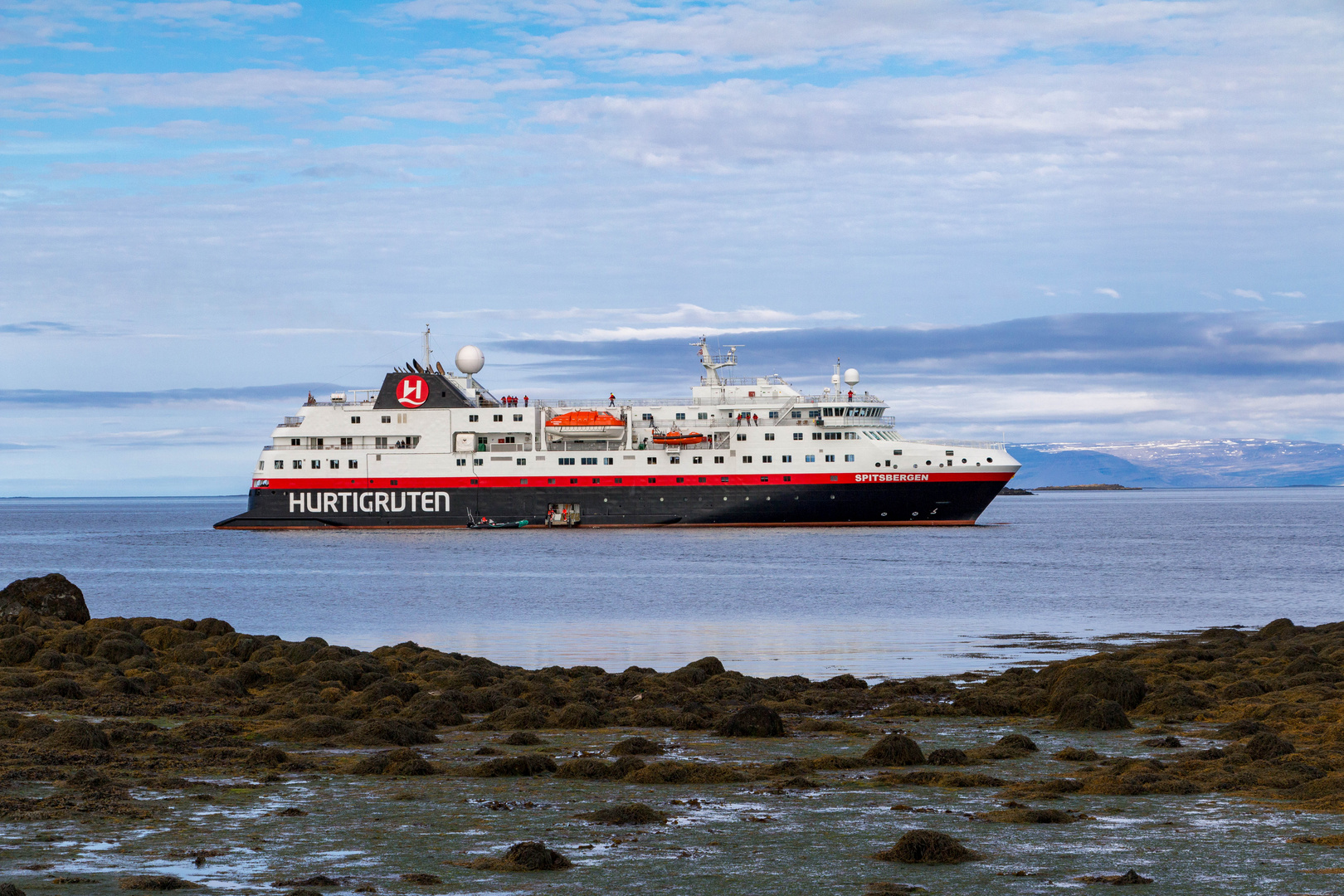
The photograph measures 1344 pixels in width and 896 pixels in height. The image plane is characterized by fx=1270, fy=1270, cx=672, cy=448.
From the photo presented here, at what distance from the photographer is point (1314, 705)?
551 inches

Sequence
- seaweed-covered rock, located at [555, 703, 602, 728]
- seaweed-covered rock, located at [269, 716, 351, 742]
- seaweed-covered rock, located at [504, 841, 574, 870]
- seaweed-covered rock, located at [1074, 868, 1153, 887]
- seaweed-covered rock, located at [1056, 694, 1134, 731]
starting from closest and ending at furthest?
seaweed-covered rock, located at [1074, 868, 1153, 887] < seaweed-covered rock, located at [504, 841, 574, 870] < seaweed-covered rock, located at [269, 716, 351, 742] < seaweed-covered rock, located at [1056, 694, 1134, 731] < seaweed-covered rock, located at [555, 703, 602, 728]

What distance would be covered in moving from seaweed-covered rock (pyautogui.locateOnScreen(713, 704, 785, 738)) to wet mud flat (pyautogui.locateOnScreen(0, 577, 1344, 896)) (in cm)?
3

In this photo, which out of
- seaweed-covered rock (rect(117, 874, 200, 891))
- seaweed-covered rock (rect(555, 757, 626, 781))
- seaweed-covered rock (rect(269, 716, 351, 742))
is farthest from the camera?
seaweed-covered rock (rect(269, 716, 351, 742))

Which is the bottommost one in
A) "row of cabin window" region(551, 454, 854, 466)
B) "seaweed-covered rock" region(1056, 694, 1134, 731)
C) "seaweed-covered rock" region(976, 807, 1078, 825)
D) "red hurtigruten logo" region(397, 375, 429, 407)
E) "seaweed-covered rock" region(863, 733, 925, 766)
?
"seaweed-covered rock" region(1056, 694, 1134, 731)

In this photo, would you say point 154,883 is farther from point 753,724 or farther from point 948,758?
point 753,724

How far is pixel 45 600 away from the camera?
2284 centimetres

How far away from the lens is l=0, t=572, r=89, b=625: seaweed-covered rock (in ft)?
74.0

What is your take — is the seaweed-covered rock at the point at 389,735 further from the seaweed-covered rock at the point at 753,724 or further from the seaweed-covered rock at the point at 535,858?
the seaweed-covered rock at the point at 535,858

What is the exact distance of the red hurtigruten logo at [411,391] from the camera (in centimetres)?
6800

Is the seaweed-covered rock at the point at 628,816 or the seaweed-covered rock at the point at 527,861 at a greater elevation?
the seaweed-covered rock at the point at 527,861

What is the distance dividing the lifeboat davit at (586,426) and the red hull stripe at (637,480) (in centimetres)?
223

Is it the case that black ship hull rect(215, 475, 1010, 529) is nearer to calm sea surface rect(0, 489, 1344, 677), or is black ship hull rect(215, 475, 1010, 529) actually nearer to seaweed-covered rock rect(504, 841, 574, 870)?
calm sea surface rect(0, 489, 1344, 677)

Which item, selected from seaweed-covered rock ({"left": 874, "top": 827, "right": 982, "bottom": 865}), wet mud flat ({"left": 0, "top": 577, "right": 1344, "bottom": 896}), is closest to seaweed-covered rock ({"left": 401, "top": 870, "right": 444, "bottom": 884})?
wet mud flat ({"left": 0, "top": 577, "right": 1344, "bottom": 896})

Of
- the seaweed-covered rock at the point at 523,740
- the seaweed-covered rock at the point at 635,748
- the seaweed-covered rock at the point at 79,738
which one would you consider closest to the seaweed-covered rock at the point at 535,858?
the seaweed-covered rock at the point at 635,748
